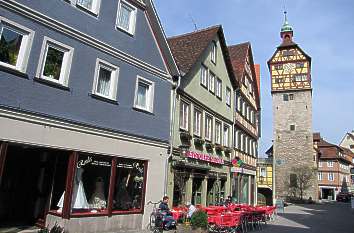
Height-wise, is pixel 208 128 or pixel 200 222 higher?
pixel 208 128

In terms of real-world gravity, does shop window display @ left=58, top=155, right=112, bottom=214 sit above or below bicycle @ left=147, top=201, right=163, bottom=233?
above

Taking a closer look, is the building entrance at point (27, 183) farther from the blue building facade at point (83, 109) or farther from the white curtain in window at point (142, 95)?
the white curtain in window at point (142, 95)

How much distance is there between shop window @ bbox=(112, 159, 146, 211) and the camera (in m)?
13.6

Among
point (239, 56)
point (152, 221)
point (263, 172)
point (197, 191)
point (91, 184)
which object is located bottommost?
point (152, 221)

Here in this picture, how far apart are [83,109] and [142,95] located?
3617mm

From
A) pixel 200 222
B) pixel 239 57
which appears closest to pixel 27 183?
pixel 200 222

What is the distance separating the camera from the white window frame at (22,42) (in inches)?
391

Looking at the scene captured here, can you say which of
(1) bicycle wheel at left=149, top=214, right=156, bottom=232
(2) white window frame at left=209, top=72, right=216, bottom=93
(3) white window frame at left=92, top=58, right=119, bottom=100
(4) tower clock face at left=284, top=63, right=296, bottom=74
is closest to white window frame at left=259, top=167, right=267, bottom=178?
(4) tower clock face at left=284, top=63, right=296, bottom=74

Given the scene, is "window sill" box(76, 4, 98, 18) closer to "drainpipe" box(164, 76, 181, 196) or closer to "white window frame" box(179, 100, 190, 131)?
"drainpipe" box(164, 76, 181, 196)

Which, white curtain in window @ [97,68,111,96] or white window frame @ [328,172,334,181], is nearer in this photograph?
white curtain in window @ [97,68,111,96]

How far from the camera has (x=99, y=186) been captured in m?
13.0

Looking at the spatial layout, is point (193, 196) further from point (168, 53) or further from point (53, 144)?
point (53, 144)

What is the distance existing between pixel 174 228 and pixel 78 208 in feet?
13.0

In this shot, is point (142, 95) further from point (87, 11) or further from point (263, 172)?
point (263, 172)
